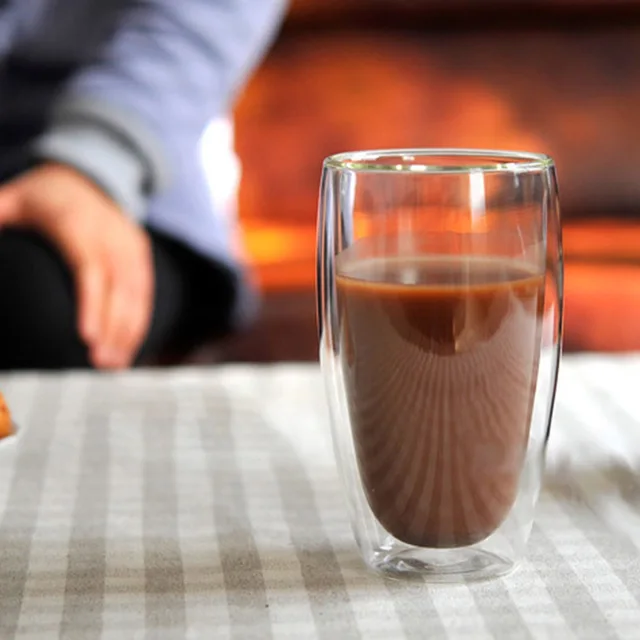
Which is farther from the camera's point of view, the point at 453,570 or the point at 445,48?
the point at 445,48

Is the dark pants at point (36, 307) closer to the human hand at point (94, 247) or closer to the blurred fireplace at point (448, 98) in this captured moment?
the human hand at point (94, 247)

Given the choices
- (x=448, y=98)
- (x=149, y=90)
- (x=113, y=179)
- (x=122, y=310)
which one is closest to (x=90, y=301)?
(x=122, y=310)

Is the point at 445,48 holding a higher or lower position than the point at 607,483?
higher

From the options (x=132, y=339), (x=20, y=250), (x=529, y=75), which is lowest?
(x=132, y=339)

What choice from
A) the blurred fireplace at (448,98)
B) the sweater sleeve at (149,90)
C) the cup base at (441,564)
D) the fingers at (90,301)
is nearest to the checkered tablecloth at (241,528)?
the cup base at (441,564)

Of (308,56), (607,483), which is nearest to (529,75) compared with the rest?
(308,56)

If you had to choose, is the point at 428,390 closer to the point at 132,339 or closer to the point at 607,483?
the point at 607,483
